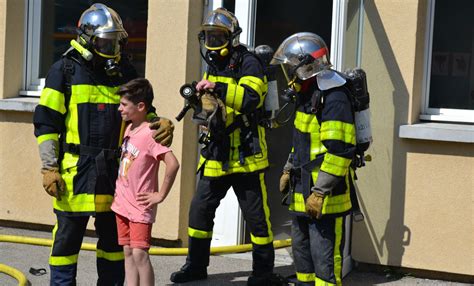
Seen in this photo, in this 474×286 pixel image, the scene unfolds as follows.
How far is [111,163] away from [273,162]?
2.55 m

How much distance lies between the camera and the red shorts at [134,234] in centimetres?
574

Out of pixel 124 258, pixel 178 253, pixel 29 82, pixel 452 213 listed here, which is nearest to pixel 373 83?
pixel 452 213

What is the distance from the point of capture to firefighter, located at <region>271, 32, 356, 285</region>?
18.1 ft

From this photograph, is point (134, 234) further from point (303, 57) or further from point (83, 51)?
point (303, 57)

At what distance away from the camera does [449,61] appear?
24.9 ft

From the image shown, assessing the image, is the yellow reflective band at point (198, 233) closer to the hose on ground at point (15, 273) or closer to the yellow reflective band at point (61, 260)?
the yellow reflective band at point (61, 260)

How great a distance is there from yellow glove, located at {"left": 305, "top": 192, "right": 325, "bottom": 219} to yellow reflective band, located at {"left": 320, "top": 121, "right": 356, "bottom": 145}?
35 cm

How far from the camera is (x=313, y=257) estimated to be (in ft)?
18.8

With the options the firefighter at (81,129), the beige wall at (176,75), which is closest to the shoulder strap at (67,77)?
the firefighter at (81,129)

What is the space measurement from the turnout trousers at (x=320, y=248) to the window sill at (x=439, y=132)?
1.76m

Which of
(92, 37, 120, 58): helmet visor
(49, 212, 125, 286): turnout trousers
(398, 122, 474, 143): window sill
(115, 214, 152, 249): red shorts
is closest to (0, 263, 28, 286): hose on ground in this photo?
(49, 212, 125, 286): turnout trousers

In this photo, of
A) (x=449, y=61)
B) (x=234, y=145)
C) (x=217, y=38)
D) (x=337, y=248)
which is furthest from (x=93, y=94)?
(x=449, y=61)

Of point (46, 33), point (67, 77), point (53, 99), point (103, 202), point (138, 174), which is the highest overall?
point (46, 33)

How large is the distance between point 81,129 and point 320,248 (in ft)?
5.74
